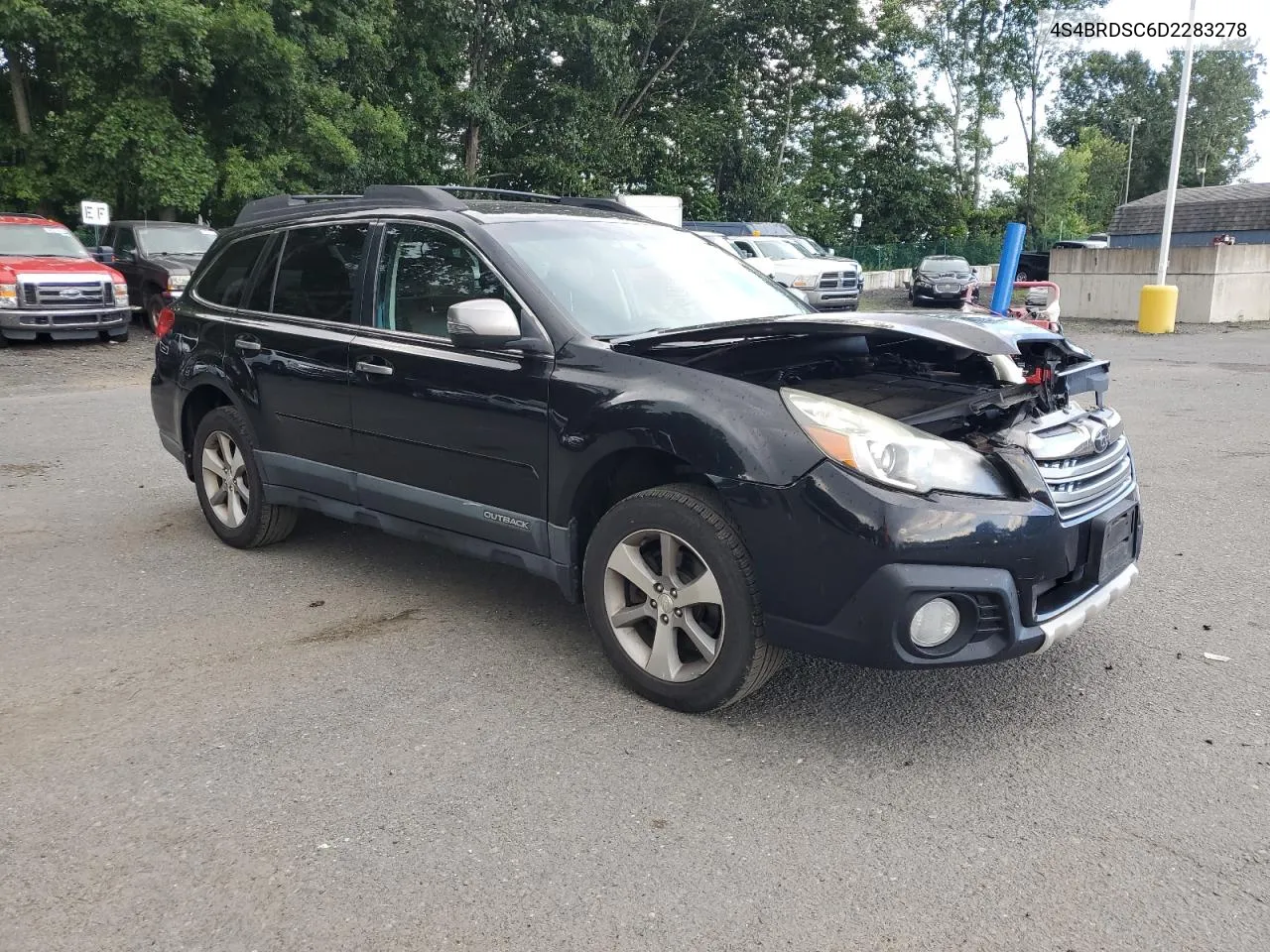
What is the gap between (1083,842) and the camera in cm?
285

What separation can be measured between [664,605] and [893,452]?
92cm

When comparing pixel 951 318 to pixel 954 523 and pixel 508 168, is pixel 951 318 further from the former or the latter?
pixel 508 168

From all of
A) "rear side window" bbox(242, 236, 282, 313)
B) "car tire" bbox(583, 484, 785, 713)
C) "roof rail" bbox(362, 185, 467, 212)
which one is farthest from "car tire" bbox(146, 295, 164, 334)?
"car tire" bbox(583, 484, 785, 713)

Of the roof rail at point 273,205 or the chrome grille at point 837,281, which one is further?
the chrome grille at point 837,281

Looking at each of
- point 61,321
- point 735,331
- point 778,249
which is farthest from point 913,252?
point 735,331

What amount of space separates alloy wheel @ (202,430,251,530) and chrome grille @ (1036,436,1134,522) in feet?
12.7

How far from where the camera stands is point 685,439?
345cm

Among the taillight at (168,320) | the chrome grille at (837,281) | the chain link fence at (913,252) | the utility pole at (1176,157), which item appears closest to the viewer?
the taillight at (168,320)

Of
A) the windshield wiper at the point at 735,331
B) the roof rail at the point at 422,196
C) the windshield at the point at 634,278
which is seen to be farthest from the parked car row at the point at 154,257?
the windshield wiper at the point at 735,331

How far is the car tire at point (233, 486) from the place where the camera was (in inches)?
210

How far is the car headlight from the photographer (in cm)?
318

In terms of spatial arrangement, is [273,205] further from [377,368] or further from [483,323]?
[483,323]

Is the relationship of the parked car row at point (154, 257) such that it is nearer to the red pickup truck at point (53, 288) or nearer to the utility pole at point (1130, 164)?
the red pickup truck at point (53, 288)

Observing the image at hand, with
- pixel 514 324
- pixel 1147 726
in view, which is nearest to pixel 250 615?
pixel 514 324
